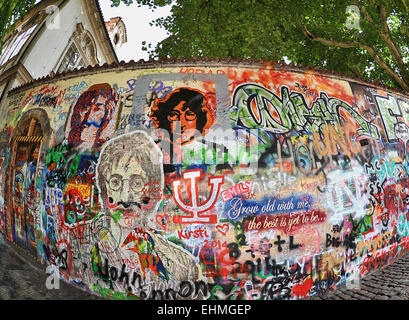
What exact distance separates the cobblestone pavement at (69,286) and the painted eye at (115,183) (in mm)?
2036

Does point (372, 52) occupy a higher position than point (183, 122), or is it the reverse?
point (372, 52)

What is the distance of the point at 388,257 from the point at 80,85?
765 centimetres

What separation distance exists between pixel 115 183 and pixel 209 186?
5.57 ft

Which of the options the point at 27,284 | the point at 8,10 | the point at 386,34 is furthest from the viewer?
the point at 386,34

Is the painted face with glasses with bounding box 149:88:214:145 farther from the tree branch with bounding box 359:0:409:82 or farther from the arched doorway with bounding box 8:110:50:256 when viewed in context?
the tree branch with bounding box 359:0:409:82

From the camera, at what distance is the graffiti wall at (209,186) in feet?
14.5

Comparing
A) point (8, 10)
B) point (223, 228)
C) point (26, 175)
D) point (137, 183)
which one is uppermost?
point (8, 10)

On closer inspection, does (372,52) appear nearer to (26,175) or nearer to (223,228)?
(223,228)

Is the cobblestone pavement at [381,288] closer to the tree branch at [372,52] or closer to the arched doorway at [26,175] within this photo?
the arched doorway at [26,175]

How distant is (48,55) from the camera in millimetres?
11812

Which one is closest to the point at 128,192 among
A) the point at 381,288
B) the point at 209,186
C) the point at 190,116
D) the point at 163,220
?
the point at 163,220

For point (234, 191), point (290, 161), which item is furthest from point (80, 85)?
point (290, 161)

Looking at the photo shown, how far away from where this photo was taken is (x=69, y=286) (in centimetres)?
506

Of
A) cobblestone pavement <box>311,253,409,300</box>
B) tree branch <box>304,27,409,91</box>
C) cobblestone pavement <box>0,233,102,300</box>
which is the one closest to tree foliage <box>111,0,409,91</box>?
tree branch <box>304,27,409,91</box>
